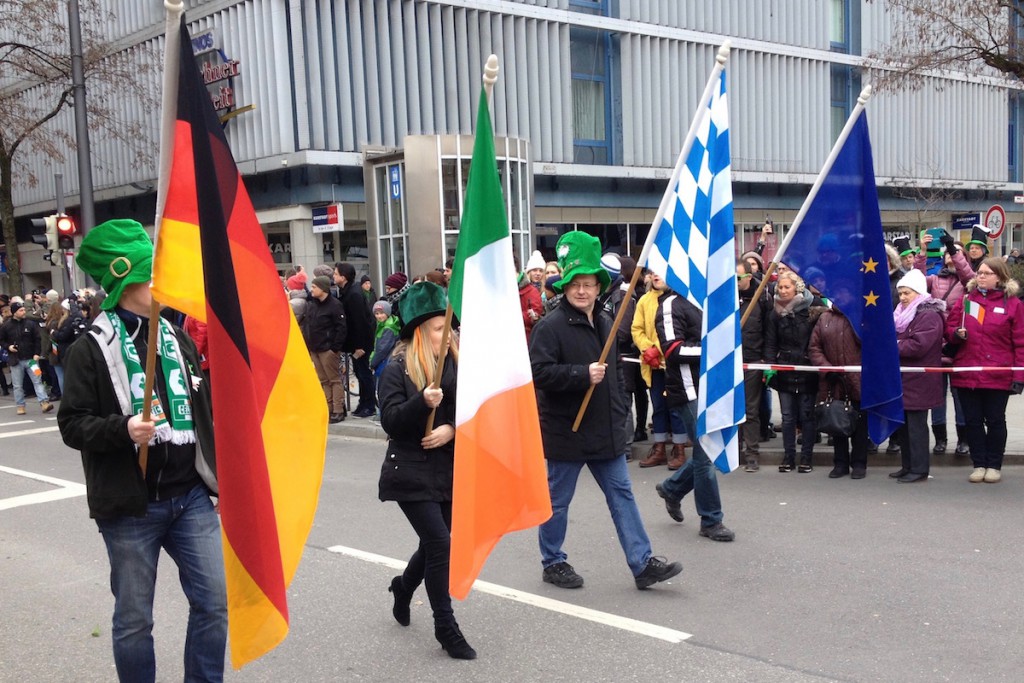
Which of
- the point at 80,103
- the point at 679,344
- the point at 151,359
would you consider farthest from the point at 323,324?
the point at 151,359

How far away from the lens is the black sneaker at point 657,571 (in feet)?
18.3

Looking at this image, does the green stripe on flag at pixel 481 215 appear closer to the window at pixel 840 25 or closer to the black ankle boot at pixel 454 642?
the black ankle boot at pixel 454 642

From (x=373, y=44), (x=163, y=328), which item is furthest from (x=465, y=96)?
(x=163, y=328)

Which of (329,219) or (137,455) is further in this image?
(329,219)

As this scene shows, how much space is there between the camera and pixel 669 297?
8398 millimetres

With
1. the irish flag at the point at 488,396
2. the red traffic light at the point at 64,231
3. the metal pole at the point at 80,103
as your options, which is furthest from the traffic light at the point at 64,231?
the irish flag at the point at 488,396

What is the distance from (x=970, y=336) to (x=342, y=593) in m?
5.47

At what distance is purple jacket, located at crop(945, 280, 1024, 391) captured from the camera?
803cm

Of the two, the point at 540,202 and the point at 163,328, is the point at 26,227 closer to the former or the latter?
the point at 540,202

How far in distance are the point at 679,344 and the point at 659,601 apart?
2.78 meters

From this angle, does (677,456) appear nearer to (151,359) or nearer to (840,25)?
(151,359)

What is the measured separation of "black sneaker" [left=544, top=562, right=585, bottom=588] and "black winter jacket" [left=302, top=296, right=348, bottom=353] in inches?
293

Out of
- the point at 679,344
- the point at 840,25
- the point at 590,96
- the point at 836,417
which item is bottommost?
the point at 836,417

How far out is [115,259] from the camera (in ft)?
11.8
